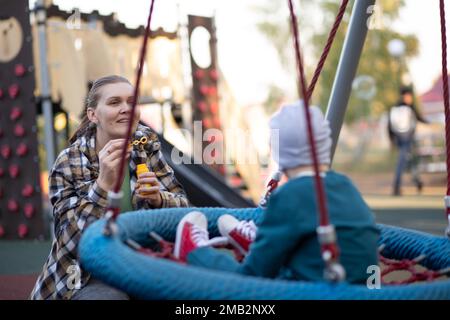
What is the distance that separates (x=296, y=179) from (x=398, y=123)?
8.55m

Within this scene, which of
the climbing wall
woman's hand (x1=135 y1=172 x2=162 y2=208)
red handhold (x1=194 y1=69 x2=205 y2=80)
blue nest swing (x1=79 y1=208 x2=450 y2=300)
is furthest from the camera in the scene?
red handhold (x1=194 y1=69 x2=205 y2=80)

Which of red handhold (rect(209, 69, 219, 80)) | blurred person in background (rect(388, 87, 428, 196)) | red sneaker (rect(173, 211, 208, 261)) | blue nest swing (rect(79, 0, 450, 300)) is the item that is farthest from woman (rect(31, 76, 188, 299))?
blurred person in background (rect(388, 87, 428, 196))

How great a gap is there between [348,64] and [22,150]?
3255 millimetres

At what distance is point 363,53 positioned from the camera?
20.2 metres

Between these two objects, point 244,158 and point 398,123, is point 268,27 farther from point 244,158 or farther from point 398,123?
point 244,158

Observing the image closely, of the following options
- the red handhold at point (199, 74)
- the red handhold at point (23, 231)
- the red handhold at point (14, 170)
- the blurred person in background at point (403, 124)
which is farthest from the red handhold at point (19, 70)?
the blurred person in background at point (403, 124)

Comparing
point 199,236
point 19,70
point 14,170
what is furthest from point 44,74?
point 199,236

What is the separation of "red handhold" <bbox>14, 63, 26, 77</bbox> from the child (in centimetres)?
416

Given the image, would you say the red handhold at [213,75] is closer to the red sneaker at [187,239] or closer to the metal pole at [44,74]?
the metal pole at [44,74]

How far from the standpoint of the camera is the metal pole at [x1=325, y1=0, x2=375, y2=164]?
9.36 feet

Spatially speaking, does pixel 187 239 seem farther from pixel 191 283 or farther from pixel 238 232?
pixel 191 283

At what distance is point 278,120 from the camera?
1.55m

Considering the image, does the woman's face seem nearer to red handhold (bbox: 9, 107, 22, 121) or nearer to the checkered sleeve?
the checkered sleeve
